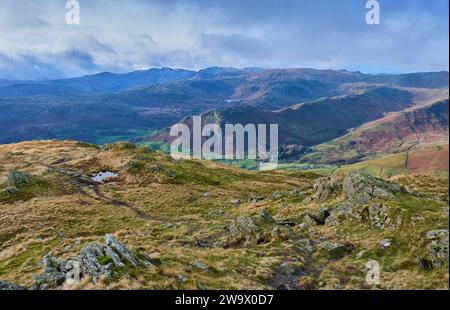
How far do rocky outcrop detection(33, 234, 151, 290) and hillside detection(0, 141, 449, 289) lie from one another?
99mm

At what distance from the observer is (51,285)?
83.1 ft

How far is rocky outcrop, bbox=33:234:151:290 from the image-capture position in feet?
82.9

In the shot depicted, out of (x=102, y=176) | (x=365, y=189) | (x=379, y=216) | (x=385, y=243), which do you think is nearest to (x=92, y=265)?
(x=385, y=243)

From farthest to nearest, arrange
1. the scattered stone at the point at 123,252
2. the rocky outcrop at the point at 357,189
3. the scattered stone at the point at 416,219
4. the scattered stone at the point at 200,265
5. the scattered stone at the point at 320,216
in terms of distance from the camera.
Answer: the scattered stone at the point at 320,216
the rocky outcrop at the point at 357,189
the scattered stone at the point at 416,219
the scattered stone at the point at 200,265
the scattered stone at the point at 123,252

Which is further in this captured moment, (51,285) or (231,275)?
(231,275)

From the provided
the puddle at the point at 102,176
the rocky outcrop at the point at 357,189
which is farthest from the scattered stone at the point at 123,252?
the puddle at the point at 102,176

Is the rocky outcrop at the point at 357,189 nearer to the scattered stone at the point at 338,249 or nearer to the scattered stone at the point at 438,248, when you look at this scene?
the scattered stone at the point at 338,249

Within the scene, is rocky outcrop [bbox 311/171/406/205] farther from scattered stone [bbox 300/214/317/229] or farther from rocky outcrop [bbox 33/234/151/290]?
rocky outcrop [bbox 33/234/151/290]

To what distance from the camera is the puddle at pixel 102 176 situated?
86456 millimetres

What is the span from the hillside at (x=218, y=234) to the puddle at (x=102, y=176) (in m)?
2.00

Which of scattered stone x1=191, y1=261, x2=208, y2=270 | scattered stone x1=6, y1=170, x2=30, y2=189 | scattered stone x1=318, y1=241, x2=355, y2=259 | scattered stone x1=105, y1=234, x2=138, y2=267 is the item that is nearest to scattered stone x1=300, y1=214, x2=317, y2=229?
scattered stone x1=318, y1=241, x2=355, y2=259

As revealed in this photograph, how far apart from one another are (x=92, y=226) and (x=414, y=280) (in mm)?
42422

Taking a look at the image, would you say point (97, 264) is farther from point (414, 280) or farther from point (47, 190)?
point (47, 190)

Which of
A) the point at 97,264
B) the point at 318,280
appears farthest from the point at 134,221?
the point at 318,280
